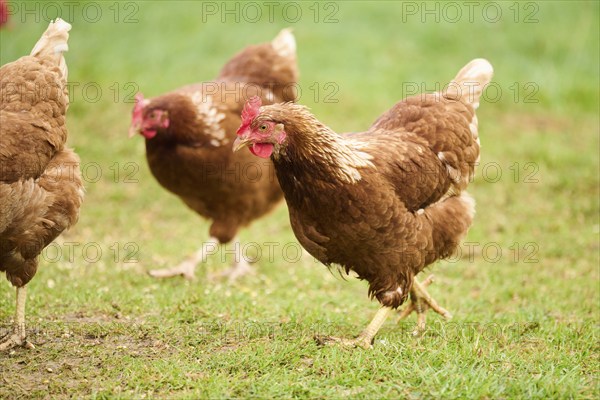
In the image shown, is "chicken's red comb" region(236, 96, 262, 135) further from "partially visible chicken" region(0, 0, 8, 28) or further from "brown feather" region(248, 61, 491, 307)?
"partially visible chicken" region(0, 0, 8, 28)

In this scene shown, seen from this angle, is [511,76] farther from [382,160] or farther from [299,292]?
[382,160]

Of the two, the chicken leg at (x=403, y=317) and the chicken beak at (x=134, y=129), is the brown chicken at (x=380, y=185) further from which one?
the chicken beak at (x=134, y=129)

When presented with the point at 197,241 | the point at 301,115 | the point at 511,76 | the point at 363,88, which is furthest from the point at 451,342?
the point at 511,76

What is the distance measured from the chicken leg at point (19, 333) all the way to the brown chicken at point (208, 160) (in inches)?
78.4

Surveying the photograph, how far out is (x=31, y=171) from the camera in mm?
4648

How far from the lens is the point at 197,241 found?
8.32 meters

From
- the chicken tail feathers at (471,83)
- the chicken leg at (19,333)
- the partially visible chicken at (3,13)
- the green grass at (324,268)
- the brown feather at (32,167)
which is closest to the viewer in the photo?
the green grass at (324,268)

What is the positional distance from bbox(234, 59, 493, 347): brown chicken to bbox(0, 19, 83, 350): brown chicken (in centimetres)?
134

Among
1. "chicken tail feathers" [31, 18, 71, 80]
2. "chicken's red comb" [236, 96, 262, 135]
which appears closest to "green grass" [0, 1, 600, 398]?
"chicken's red comb" [236, 96, 262, 135]

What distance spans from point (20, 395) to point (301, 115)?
7.62ft

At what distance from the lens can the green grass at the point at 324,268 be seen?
4.26 meters

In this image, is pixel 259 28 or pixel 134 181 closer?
pixel 134 181

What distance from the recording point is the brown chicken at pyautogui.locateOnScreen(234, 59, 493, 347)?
4.59 metres

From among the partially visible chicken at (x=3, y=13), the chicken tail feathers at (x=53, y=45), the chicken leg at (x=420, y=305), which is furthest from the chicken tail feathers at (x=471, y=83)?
the partially visible chicken at (x=3, y=13)
